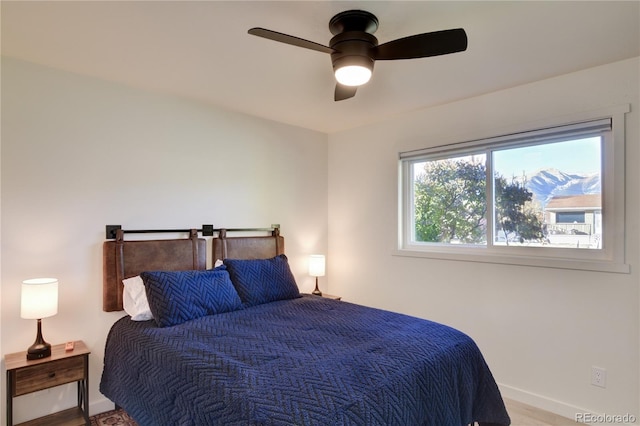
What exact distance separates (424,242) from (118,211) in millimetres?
2709

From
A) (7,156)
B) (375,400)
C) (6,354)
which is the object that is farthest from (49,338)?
(375,400)

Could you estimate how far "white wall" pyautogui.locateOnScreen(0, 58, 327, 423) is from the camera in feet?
7.38

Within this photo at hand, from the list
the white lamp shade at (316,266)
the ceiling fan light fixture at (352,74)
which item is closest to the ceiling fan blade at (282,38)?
the ceiling fan light fixture at (352,74)

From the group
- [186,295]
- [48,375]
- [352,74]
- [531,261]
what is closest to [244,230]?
[186,295]

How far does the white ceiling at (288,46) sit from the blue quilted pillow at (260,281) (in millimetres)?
1425

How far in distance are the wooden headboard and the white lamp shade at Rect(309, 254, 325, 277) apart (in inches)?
19.2

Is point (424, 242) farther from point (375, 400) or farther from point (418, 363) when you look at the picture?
point (375, 400)

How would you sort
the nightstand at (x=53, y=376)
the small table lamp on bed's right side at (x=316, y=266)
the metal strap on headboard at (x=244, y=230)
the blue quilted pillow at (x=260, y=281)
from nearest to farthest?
1. the nightstand at (x=53, y=376)
2. the blue quilted pillow at (x=260, y=281)
3. the metal strap on headboard at (x=244, y=230)
4. the small table lamp on bed's right side at (x=316, y=266)

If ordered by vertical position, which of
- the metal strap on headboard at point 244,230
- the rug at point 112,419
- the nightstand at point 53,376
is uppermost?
the metal strap on headboard at point 244,230

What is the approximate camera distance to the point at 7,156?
7.29 ft

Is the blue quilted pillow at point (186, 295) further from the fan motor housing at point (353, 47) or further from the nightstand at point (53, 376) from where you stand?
the fan motor housing at point (353, 47)

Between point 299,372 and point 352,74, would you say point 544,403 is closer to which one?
point 299,372

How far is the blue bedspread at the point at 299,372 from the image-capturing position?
4.44 feet

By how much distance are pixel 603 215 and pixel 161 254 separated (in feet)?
10.6
